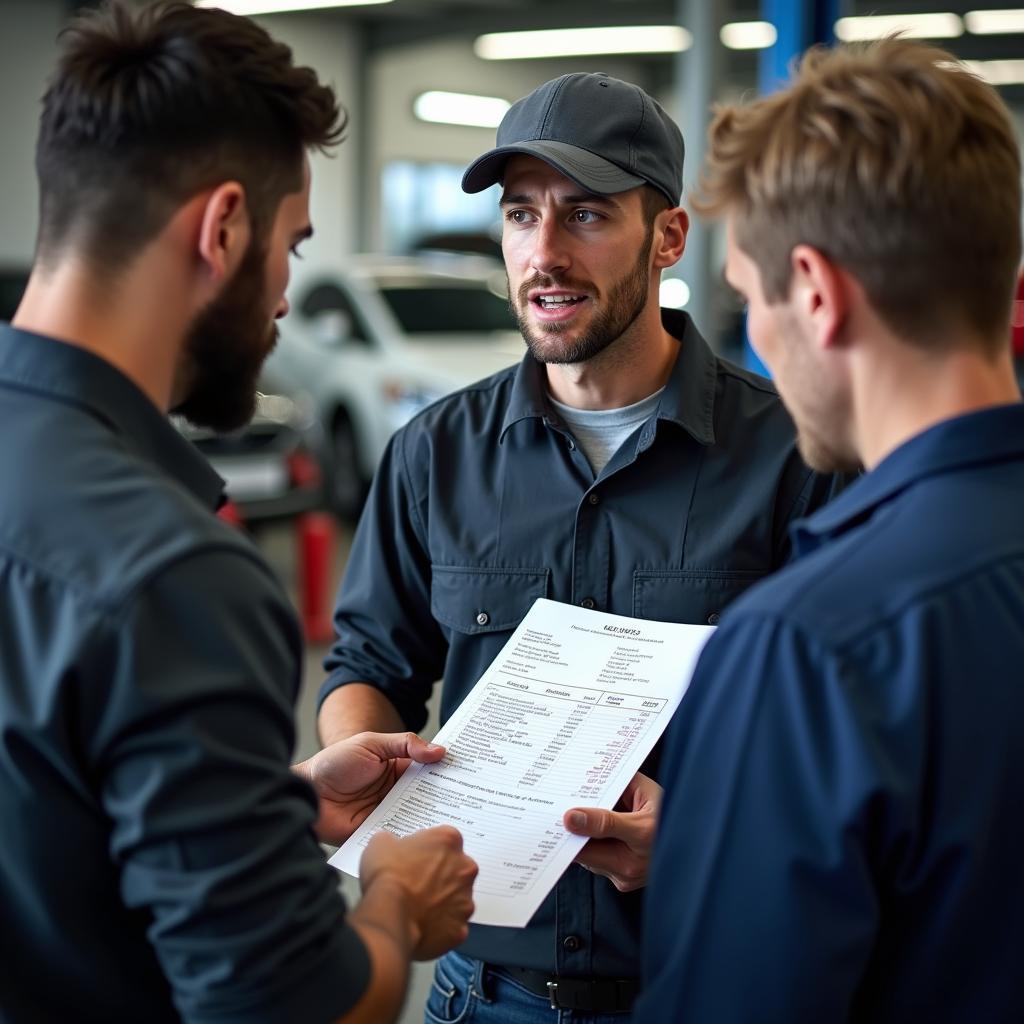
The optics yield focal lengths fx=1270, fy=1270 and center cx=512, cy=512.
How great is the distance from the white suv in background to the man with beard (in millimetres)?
5593

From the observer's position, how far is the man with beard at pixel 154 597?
0.94 meters

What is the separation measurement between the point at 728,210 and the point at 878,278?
0.60 ft

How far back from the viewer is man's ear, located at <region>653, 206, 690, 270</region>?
1897mm

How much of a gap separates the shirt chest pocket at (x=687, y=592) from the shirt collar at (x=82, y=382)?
0.79 meters

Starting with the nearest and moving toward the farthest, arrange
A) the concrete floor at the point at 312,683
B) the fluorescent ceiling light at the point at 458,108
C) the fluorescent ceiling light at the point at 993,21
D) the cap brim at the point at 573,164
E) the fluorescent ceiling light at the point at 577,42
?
the cap brim at the point at 573,164 < the concrete floor at the point at 312,683 < the fluorescent ceiling light at the point at 993,21 < the fluorescent ceiling light at the point at 577,42 < the fluorescent ceiling light at the point at 458,108

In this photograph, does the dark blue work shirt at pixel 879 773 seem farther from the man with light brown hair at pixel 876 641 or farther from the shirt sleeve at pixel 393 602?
the shirt sleeve at pixel 393 602

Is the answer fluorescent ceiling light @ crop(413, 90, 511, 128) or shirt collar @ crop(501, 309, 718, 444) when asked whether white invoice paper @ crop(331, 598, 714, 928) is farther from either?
fluorescent ceiling light @ crop(413, 90, 511, 128)

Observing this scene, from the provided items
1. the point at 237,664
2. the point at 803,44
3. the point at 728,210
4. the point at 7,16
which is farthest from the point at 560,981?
the point at 7,16

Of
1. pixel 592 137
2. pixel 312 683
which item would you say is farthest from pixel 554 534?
pixel 312 683

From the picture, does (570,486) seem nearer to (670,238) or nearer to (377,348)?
(670,238)

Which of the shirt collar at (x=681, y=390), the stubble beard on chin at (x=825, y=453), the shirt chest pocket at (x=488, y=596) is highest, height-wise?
the stubble beard on chin at (x=825, y=453)

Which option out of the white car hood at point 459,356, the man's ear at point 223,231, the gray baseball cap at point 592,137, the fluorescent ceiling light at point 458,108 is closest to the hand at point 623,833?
the man's ear at point 223,231

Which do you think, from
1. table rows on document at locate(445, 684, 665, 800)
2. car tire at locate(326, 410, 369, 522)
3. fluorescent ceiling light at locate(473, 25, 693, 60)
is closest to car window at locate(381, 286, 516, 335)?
car tire at locate(326, 410, 369, 522)

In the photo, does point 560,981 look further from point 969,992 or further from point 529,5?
point 529,5
